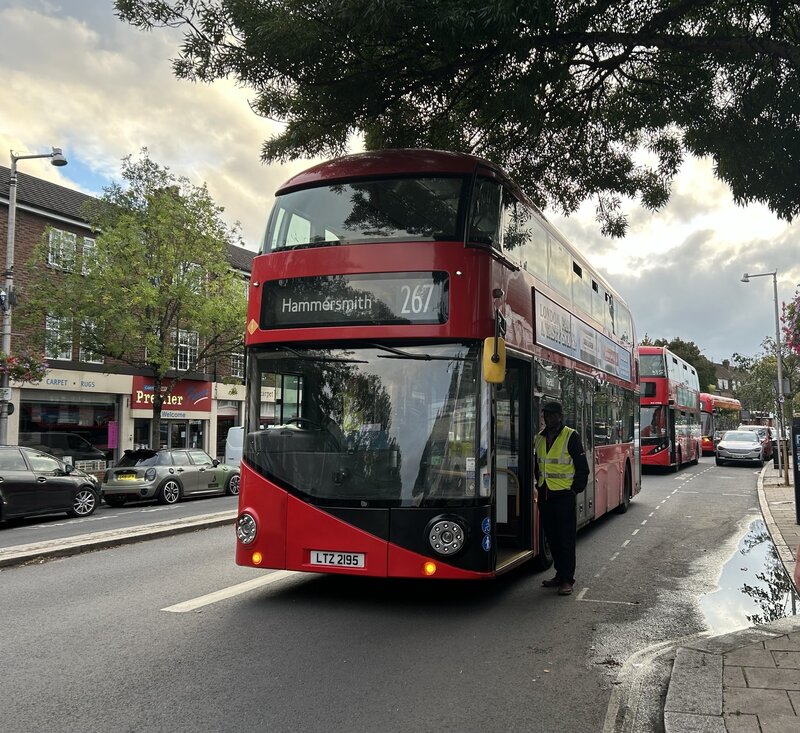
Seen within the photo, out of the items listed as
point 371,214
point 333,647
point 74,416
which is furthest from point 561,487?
point 74,416

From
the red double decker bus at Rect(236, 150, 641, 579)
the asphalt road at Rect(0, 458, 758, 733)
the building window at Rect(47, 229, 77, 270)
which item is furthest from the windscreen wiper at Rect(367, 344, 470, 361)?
the building window at Rect(47, 229, 77, 270)

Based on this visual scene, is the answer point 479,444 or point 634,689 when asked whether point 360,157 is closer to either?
point 479,444

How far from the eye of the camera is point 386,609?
6.64 m

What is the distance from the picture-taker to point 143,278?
2241 cm

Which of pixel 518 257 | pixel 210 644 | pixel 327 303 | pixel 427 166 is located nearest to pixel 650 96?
pixel 518 257

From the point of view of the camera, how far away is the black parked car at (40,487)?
13.9 m

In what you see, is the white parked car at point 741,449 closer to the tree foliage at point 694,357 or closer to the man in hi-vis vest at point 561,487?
the man in hi-vis vest at point 561,487

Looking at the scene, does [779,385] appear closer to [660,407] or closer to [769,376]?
[660,407]

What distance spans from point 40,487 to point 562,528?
1135cm

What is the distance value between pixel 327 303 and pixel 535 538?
3688 mm

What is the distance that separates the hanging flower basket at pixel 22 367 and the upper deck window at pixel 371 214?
573 inches

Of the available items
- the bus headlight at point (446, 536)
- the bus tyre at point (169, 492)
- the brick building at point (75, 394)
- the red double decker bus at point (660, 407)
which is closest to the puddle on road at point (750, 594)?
the bus headlight at point (446, 536)

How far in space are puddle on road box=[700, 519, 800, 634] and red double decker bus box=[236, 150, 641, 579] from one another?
199 centimetres

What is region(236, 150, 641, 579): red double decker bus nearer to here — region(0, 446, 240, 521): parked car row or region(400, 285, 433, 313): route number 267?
region(400, 285, 433, 313): route number 267
